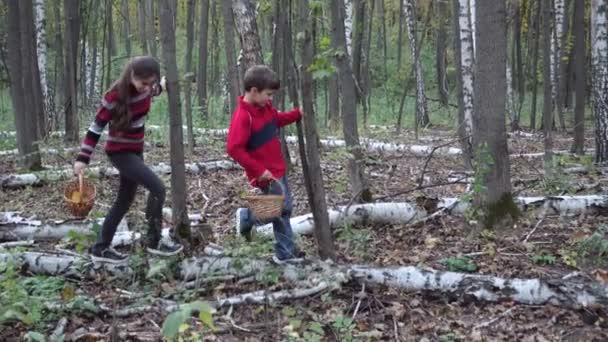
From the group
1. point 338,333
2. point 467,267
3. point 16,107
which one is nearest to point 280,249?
point 338,333

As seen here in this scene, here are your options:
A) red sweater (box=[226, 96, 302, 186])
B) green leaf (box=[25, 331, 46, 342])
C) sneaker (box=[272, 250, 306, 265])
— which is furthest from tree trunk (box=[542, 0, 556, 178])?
green leaf (box=[25, 331, 46, 342])

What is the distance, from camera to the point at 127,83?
16.7 feet

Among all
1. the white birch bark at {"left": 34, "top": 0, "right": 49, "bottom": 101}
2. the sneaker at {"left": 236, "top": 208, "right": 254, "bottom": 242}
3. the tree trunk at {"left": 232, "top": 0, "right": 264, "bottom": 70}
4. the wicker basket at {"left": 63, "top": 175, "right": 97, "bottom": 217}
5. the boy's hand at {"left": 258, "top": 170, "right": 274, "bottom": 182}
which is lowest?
the sneaker at {"left": 236, "top": 208, "right": 254, "bottom": 242}

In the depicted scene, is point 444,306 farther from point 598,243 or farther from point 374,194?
point 374,194

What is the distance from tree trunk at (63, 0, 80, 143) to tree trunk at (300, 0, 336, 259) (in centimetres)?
850

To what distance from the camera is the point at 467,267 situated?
5180mm

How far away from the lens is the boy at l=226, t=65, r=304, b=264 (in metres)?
4.95

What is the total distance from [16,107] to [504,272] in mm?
8043

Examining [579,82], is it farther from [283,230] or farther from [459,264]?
[283,230]

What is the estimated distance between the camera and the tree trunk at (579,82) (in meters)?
11.7

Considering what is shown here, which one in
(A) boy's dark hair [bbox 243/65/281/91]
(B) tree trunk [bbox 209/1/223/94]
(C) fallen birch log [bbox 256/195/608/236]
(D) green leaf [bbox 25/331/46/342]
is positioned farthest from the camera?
(B) tree trunk [bbox 209/1/223/94]

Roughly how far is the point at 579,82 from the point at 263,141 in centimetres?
988

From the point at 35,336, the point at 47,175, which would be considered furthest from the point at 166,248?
the point at 47,175

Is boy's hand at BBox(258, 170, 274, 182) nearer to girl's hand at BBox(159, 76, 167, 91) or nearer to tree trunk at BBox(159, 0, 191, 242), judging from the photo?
tree trunk at BBox(159, 0, 191, 242)
